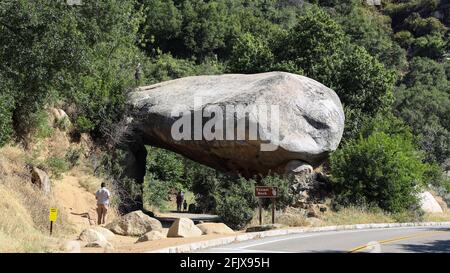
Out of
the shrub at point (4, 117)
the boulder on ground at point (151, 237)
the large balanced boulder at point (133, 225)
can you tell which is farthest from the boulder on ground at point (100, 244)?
the shrub at point (4, 117)

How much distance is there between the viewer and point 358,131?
105 feet

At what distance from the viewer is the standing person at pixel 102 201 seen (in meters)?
18.8

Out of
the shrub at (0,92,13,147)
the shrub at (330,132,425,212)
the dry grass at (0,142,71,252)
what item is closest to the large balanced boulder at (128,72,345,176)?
the shrub at (330,132,425,212)

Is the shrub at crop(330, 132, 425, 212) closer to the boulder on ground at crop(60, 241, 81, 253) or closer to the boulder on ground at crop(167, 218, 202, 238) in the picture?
the boulder on ground at crop(167, 218, 202, 238)

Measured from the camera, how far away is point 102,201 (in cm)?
1891

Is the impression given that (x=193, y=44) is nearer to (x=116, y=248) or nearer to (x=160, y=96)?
(x=160, y=96)

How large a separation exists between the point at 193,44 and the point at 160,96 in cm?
4287

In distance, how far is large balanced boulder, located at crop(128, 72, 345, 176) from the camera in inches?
941

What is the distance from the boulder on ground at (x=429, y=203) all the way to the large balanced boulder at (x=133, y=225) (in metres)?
15.8

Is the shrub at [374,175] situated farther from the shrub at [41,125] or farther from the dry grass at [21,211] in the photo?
the dry grass at [21,211]

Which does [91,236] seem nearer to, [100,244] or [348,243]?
[100,244]

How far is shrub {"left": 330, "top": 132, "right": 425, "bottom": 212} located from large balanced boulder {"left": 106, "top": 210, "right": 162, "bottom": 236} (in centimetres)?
1027

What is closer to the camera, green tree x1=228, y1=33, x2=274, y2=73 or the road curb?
the road curb
